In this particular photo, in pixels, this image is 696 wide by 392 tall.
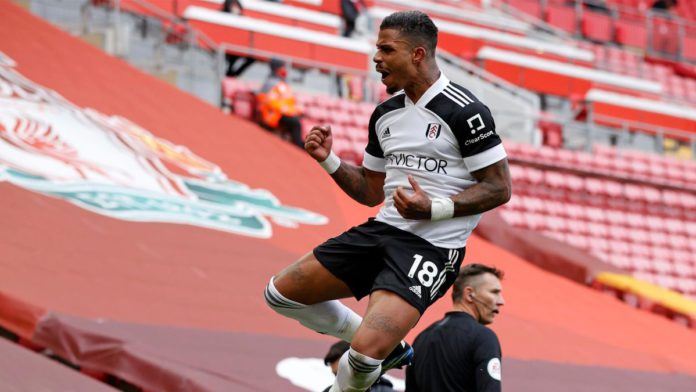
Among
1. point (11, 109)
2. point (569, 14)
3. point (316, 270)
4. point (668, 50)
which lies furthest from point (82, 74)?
point (668, 50)

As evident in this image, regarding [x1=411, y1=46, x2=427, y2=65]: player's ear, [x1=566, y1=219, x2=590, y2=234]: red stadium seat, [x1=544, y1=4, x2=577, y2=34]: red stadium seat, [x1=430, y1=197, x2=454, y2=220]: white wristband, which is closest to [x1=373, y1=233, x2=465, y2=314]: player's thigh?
[x1=430, y1=197, x2=454, y2=220]: white wristband

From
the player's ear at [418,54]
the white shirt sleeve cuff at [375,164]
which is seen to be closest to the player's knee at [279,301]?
the white shirt sleeve cuff at [375,164]

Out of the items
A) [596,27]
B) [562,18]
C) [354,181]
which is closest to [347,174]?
[354,181]

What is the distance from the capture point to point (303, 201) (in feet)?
33.7

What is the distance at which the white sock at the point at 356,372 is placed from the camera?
391cm

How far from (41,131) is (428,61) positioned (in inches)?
207

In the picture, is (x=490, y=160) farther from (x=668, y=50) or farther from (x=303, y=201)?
(x=668, y=50)

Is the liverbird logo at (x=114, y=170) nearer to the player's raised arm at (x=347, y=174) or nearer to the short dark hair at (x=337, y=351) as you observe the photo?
the short dark hair at (x=337, y=351)

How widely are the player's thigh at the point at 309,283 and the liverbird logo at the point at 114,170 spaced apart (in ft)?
12.6

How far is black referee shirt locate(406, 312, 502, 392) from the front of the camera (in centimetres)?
444

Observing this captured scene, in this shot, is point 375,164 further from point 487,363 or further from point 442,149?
point 487,363

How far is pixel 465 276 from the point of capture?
4.83 meters

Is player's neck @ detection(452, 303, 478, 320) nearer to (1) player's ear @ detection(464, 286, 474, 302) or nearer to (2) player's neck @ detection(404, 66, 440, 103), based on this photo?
(1) player's ear @ detection(464, 286, 474, 302)

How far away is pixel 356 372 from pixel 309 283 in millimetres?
404
